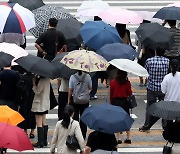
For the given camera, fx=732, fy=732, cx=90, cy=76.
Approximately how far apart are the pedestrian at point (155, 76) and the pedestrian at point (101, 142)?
3829 mm

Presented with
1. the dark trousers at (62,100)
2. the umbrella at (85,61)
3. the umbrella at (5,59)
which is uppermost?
the umbrella at (5,59)

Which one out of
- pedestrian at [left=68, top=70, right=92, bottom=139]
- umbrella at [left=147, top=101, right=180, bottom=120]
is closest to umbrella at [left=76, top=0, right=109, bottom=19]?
pedestrian at [left=68, top=70, right=92, bottom=139]

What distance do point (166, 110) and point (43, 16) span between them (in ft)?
19.5

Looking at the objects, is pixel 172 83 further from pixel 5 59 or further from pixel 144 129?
pixel 5 59

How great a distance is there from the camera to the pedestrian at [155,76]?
45.4ft

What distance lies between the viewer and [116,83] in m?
12.7

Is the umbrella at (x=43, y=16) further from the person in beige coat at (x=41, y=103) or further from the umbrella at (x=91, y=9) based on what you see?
the person in beige coat at (x=41, y=103)

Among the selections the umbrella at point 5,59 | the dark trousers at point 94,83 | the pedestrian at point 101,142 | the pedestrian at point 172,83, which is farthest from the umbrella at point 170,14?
the pedestrian at point 101,142

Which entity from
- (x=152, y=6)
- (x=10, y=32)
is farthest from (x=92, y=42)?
(x=152, y=6)

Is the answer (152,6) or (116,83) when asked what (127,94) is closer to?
(116,83)

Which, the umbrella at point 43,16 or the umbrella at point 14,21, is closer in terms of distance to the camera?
the umbrella at point 14,21

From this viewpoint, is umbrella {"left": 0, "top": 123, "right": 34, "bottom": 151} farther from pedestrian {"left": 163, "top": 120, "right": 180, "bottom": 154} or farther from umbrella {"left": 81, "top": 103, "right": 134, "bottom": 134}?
pedestrian {"left": 163, "top": 120, "right": 180, "bottom": 154}

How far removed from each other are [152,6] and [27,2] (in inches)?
390

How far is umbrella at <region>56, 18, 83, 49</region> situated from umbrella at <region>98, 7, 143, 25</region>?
0.70 metres
